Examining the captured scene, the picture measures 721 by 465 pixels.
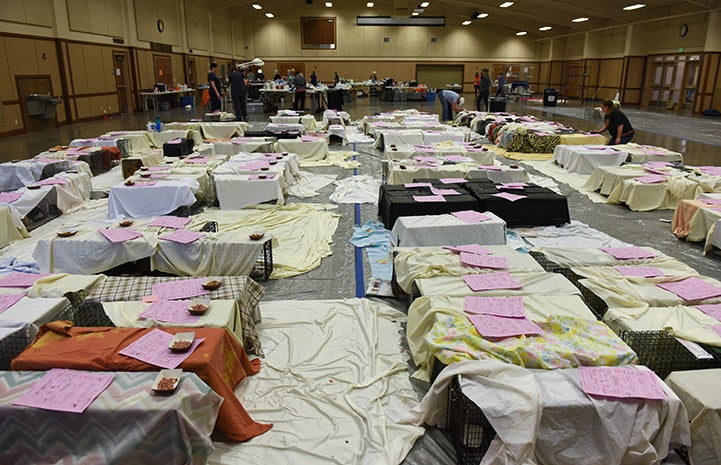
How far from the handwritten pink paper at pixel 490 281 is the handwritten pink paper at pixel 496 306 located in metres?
0.16

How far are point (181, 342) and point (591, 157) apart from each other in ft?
25.0

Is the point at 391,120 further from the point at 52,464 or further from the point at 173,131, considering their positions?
the point at 52,464

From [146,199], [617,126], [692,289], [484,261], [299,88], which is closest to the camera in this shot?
[692,289]

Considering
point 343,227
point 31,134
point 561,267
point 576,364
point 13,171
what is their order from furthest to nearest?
point 31,134 < point 13,171 < point 343,227 < point 561,267 < point 576,364

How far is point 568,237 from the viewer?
5.16 meters

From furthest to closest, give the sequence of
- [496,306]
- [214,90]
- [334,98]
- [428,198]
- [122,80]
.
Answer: [334,98], [122,80], [214,90], [428,198], [496,306]

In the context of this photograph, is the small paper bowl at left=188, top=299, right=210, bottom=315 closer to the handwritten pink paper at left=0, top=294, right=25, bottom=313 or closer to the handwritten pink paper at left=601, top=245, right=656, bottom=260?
the handwritten pink paper at left=0, top=294, right=25, bottom=313

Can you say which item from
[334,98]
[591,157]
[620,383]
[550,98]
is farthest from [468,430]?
[550,98]

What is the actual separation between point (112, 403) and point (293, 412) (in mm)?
873

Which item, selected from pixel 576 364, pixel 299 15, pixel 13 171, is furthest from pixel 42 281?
pixel 299 15

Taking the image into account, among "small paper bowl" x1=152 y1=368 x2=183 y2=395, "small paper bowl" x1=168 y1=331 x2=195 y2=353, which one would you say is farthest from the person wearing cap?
"small paper bowl" x1=152 y1=368 x2=183 y2=395

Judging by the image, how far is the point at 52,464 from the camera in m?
1.96

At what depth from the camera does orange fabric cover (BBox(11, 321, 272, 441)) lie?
7.19ft

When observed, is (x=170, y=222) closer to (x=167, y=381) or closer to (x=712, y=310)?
(x=167, y=381)
